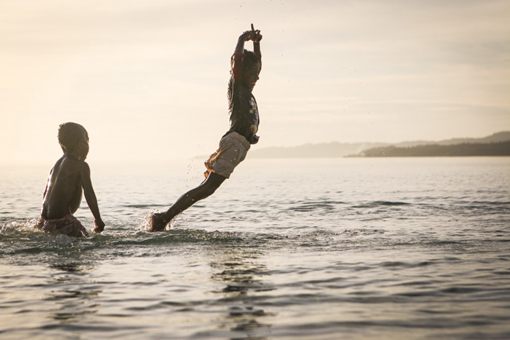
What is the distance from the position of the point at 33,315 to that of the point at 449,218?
35.4 ft

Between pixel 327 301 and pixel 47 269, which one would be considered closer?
pixel 327 301

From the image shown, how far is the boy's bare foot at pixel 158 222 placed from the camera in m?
11.2

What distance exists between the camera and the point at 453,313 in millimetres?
5496

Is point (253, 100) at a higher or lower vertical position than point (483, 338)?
higher

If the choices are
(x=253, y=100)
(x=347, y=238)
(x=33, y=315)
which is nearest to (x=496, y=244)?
(x=347, y=238)

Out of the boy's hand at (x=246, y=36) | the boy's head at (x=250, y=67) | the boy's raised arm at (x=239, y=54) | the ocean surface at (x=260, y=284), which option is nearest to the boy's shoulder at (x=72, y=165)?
the ocean surface at (x=260, y=284)

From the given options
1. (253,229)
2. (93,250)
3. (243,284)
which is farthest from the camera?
(253,229)

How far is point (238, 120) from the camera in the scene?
10906mm

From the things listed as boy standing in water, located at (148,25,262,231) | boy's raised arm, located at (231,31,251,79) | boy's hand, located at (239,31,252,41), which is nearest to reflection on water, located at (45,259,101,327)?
boy standing in water, located at (148,25,262,231)

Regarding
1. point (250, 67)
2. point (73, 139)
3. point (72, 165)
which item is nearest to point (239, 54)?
point (250, 67)

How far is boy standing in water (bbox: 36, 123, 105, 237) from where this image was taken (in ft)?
31.2

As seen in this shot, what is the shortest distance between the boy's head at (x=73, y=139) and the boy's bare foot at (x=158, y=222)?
6.82 feet

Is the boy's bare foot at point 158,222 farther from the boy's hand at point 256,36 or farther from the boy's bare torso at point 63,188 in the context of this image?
the boy's hand at point 256,36

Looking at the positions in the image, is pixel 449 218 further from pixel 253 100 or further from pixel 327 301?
pixel 327 301
